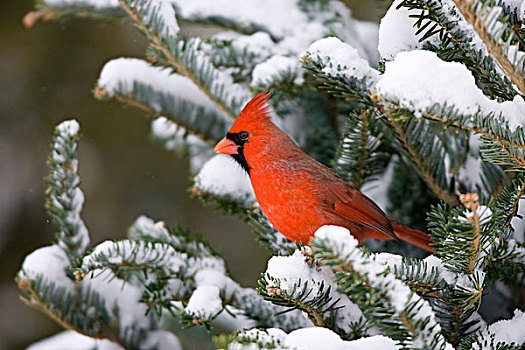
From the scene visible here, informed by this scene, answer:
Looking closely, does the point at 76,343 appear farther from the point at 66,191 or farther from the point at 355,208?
the point at 355,208

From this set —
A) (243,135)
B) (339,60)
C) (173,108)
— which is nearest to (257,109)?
(243,135)

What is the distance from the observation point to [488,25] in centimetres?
69

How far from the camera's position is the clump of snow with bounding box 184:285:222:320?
1.15 m

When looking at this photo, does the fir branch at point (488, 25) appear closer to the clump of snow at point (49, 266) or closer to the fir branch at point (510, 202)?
the fir branch at point (510, 202)

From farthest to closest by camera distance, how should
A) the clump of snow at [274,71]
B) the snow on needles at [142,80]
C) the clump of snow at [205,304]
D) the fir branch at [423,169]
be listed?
1. the snow on needles at [142,80]
2. the clump of snow at [274,71]
3. the fir branch at [423,169]
4. the clump of snow at [205,304]

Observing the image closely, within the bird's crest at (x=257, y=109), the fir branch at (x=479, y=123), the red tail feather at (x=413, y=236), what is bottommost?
the red tail feather at (x=413, y=236)

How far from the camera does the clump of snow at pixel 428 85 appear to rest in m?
0.70

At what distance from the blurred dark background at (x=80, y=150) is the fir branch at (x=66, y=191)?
1586 millimetres

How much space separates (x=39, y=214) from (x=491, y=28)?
289 cm

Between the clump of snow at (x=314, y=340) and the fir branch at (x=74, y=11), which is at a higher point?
the fir branch at (x=74, y=11)

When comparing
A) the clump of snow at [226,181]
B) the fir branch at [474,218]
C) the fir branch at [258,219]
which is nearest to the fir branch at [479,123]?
the fir branch at [474,218]

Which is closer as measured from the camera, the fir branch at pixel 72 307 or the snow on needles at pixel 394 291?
the snow on needles at pixel 394 291

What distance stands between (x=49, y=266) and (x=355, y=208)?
0.81 metres

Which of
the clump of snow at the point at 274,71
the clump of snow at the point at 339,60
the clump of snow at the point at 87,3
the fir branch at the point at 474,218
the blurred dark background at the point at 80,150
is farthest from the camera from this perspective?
the blurred dark background at the point at 80,150
